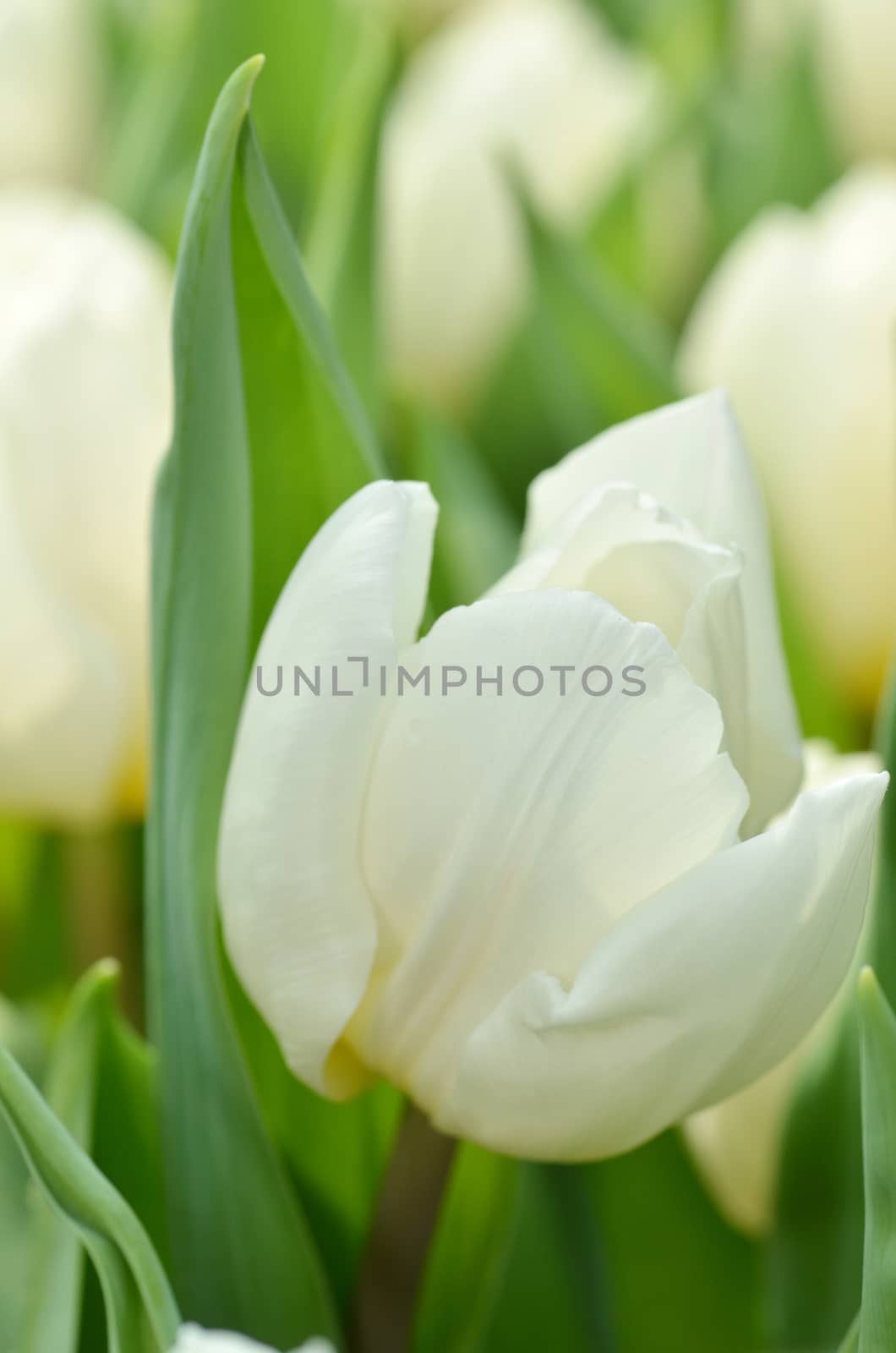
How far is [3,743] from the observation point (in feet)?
1.18

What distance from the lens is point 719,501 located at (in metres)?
0.26

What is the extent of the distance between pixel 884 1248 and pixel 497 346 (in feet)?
1.25

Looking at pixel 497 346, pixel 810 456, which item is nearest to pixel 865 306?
pixel 810 456

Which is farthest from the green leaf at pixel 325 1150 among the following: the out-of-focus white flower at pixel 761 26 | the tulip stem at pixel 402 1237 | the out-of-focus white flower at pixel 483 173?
the out-of-focus white flower at pixel 761 26

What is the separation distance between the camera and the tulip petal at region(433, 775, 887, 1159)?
0.72 ft

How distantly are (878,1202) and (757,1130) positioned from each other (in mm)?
93

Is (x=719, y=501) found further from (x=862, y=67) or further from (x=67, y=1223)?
(x=862, y=67)

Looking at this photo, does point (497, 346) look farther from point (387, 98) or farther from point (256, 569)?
point (256, 569)

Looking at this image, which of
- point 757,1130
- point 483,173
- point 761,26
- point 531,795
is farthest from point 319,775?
point 761,26

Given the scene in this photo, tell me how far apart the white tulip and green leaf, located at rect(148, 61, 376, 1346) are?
3 cm

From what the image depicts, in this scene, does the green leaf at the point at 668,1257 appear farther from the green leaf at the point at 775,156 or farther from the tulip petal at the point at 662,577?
the green leaf at the point at 775,156

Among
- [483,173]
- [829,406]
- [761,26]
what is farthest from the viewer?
[761,26]

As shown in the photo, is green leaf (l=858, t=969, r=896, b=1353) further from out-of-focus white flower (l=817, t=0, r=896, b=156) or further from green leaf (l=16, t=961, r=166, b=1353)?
out-of-focus white flower (l=817, t=0, r=896, b=156)

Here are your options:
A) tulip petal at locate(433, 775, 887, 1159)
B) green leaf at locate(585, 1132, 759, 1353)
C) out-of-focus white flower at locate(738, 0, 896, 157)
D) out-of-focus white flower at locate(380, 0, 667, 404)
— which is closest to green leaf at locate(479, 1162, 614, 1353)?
green leaf at locate(585, 1132, 759, 1353)
